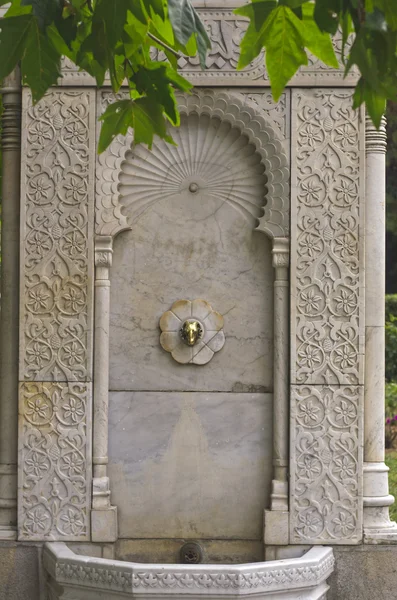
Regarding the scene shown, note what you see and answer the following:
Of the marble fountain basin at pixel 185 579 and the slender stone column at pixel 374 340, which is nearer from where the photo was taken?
the marble fountain basin at pixel 185 579

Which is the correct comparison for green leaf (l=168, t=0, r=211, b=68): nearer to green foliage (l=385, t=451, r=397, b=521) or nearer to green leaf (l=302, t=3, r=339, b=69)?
green leaf (l=302, t=3, r=339, b=69)

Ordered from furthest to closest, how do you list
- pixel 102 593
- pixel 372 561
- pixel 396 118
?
pixel 396 118 → pixel 372 561 → pixel 102 593

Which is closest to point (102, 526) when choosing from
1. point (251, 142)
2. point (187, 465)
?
point (187, 465)

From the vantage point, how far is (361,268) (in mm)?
6707

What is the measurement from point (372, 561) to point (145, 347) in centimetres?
203

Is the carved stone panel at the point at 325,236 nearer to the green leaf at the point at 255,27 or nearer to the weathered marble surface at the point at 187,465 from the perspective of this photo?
the weathered marble surface at the point at 187,465

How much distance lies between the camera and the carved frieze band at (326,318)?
666 cm

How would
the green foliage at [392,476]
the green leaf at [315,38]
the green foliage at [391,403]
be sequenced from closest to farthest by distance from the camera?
the green leaf at [315,38]
the green foliage at [392,476]
the green foliage at [391,403]

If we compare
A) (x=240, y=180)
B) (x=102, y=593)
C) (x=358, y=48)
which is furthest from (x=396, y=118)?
(x=358, y=48)

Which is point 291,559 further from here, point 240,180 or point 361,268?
point 240,180

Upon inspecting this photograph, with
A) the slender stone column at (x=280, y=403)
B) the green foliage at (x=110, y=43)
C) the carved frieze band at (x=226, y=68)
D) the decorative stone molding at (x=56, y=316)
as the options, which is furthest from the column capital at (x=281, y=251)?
the green foliage at (x=110, y=43)

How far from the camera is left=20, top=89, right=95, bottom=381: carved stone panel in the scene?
6.70 metres

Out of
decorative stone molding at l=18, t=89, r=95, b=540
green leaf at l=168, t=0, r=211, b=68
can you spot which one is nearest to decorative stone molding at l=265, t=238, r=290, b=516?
decorative stone molding at l=18, t=89, r=95, b=540

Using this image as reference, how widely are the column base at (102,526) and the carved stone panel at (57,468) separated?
5 centimetres
